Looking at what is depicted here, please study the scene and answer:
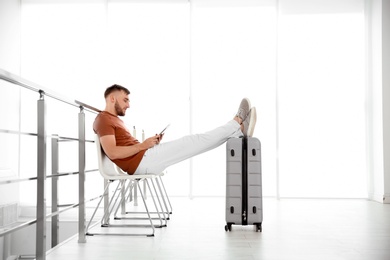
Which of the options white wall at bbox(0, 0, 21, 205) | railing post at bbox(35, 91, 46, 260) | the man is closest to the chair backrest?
the man

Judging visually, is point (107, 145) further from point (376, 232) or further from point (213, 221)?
point (376, 232)

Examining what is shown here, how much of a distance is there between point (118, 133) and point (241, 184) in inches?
36.0

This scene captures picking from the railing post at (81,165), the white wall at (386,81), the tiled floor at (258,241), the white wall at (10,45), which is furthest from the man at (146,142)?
the white wall at (10,45)

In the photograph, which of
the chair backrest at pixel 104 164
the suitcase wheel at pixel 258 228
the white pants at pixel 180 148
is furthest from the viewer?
the suitcase wheel at pixel 258 228

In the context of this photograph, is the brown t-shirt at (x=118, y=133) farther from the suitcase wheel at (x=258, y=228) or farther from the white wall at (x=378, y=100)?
the white wall at (x=378, y=100)

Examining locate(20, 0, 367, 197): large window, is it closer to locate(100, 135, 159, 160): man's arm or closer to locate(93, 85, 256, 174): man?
locate(93, 85, 256, 174): man

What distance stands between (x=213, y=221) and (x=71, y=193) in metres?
2.91

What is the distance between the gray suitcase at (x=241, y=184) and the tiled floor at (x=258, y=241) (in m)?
0.12

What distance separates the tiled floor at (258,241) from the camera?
2.30 meters

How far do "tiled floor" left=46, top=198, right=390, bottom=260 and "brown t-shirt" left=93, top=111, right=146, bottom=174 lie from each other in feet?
1.53

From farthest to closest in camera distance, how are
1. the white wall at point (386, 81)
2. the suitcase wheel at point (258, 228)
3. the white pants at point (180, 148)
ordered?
1. the white wall at point (386, 81)
2. the suitcase wheel at point (258, 228)
3. the white pants at point (180, 148)

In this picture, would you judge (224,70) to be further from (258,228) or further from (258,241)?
(258,241)

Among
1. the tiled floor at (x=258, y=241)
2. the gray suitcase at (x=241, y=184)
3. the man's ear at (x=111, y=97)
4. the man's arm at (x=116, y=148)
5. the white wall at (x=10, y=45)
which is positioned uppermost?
the white wall at (x=10, y=45)

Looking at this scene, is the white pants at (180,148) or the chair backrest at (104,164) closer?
the chair backrest at (104,164)
